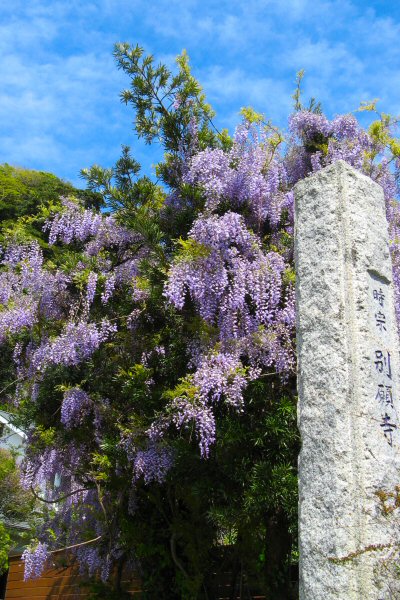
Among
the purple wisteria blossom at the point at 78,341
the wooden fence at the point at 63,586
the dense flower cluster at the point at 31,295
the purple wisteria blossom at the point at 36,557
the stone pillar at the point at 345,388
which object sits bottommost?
the wooden fence at the point at 63,586

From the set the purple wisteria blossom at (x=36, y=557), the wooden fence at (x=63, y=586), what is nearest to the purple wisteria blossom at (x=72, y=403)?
the purple wisteria blossom at (x=36, y=557)

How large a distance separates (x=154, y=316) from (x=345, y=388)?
2796mm

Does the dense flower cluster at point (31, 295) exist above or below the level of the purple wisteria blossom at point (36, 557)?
above

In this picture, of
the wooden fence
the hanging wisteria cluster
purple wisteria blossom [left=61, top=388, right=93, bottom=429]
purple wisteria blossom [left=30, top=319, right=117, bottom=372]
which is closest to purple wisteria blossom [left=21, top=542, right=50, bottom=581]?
the hanging wisteria cluster

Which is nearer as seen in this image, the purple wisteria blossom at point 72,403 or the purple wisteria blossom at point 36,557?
the purple wisteria blossom at point 72,403

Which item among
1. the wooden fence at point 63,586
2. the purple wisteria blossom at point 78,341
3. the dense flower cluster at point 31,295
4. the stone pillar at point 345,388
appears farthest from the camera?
the dense flower cluster at point 31,295

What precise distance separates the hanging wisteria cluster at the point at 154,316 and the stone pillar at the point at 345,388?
1.46 metres

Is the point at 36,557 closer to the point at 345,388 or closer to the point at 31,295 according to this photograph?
the point at 31,295

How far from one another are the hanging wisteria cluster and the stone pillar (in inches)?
57.7

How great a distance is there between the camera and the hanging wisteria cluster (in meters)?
4.57

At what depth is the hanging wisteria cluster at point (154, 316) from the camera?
457 cm

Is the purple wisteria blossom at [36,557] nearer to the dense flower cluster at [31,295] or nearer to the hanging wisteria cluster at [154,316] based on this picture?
the hanging wisteria cluster at [154,316]

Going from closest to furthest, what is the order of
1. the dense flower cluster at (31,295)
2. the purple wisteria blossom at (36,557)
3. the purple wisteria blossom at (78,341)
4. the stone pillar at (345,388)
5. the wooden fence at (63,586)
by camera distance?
the stone pillar at (345,388) → the purple wisteria blossom at (78,341) → the wooden fence at (63,586) → the dense flower cluster at (31,295) → the purple wisteria blossom at (36,557)

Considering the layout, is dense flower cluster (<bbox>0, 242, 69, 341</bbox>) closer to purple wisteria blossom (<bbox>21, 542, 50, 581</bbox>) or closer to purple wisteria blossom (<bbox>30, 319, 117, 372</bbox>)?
purple wisteria blossom (<bbox>30, 319, 117, 372</bbox>)
